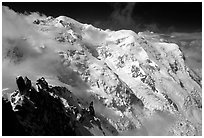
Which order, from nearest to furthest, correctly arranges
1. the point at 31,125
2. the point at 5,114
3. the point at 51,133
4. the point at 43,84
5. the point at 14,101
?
the point at 5,114, the point at 31,125, the point at 14,101, the point at 51,133, the point at 43,84

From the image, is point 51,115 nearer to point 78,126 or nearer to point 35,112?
point 35,112

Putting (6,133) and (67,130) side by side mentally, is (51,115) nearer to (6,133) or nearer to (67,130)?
(67,130)

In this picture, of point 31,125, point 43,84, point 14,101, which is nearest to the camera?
point 31,125

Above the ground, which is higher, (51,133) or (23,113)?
(23,113)

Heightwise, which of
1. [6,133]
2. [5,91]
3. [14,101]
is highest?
[5,91]

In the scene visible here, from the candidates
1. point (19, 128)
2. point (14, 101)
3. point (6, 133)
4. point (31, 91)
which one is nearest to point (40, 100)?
point (31, 91)

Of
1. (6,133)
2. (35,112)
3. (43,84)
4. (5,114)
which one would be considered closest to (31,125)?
(35,112)

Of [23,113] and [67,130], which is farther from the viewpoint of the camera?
[67,130]

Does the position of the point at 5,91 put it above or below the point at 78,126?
above

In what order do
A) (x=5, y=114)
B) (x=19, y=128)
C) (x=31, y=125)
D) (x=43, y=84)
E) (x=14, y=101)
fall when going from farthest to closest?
(x=43, y=84) < (x=14, y=101) < (x=31, y=125) < (x=19, y=128) < (x=5, y=114)
